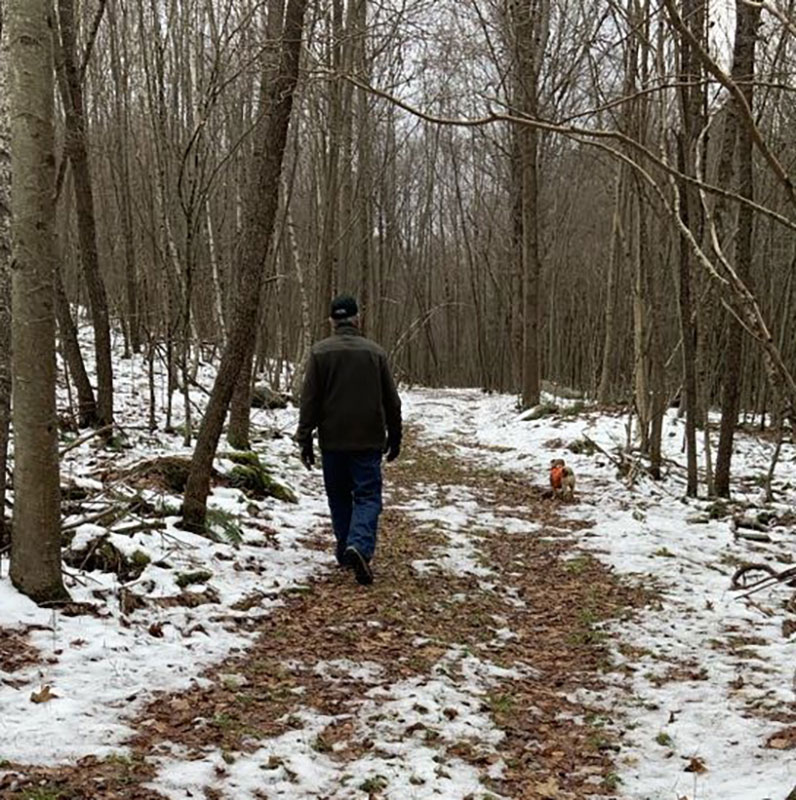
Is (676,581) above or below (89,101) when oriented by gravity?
below

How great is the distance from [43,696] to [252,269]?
3649mm

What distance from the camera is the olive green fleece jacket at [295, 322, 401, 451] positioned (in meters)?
5.87

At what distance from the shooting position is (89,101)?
15898mm

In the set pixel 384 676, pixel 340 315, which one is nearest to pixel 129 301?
pixel 340 315

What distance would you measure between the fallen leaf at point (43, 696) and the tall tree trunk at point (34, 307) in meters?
0.91

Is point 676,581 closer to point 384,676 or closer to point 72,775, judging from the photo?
point 384,676

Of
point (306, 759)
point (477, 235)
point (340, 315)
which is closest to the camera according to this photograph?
point (306, 759)

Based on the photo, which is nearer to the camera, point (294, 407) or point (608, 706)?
point (608, 706)

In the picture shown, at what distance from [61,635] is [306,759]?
1.59 m

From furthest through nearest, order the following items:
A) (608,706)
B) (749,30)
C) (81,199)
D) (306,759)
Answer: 1. (81,199)
2. (749,30)
3. (608,706)
4. (306,759)

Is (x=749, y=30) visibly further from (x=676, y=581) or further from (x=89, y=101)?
(x=89, y=101)

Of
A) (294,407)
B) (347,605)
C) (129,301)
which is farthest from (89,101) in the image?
(347,605)

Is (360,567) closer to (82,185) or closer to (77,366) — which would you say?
(77,366)

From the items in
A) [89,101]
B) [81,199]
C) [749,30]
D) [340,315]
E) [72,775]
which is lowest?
[72,775]
